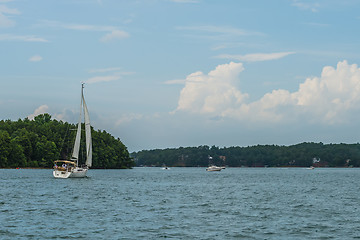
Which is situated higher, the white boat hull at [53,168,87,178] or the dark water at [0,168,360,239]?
the white boat hull at [53,168,87,178]

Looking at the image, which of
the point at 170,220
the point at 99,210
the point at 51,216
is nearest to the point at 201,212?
the point at 170,220

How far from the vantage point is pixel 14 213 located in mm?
55906

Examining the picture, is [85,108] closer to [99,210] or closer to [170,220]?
[99,210]

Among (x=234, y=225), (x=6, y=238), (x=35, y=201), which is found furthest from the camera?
(x=35, y=201)

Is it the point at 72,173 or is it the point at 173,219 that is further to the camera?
the point at 72,173

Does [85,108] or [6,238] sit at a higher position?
[85,108]

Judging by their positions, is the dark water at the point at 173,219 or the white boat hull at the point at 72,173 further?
the white boat hull at the point at 72,173

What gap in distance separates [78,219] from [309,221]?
2335cm

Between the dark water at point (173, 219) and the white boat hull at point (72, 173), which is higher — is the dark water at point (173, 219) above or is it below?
below

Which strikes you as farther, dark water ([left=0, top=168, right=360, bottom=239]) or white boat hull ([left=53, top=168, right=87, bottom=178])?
white boat hull ([left=53, top=168, right=87, bottom=178])

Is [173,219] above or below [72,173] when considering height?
below

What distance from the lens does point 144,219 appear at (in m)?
52.4

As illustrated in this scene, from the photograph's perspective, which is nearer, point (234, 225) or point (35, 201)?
point (234, 225)

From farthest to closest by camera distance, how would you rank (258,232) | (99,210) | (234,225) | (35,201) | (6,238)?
1. (35,201)
2. (99,210)
3. (234,225)
4. (258,232)
5. (6,238)
